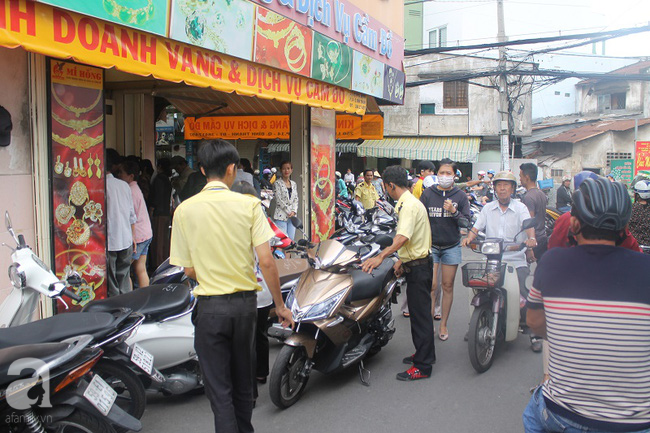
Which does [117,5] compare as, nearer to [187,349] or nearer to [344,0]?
[187,349]

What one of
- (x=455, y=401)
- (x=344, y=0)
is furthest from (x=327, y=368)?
(x=344, y=0)

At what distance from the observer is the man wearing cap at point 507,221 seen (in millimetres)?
5242

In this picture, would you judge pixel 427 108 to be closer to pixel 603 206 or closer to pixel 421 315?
pixel 421 315

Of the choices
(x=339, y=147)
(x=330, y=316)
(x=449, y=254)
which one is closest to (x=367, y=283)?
(x=330, y=316)

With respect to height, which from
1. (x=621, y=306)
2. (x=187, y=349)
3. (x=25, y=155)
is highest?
(x=25, y=155)

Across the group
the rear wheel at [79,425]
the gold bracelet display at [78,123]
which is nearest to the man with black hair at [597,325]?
the rear wheel at [79,425]

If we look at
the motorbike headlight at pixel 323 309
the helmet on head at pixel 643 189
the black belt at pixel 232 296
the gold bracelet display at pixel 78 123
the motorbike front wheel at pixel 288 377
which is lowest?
the motorbike front wheel at pixel 288 377

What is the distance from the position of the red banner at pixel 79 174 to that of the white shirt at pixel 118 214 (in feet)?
1.11

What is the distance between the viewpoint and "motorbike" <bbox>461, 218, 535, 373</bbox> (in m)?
4.66

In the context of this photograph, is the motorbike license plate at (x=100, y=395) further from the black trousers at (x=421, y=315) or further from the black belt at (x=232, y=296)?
the black trousers at (x=421, y=315)

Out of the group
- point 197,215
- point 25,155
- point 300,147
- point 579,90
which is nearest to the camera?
point 197,215

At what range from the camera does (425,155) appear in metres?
25.8

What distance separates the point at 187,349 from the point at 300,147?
6091mm

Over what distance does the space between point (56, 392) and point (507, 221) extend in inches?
163
